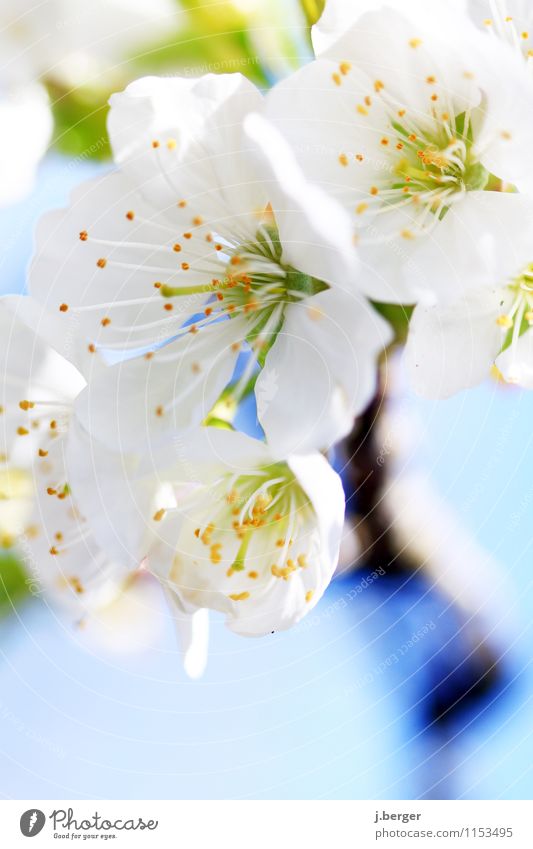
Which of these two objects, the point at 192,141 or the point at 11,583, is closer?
the point at 192,141

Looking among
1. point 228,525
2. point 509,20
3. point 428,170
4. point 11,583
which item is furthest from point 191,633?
point 509,20

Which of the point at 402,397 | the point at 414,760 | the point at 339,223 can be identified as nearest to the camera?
the point at 339,223

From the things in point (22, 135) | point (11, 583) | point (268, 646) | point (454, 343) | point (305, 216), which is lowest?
point (268, 646)

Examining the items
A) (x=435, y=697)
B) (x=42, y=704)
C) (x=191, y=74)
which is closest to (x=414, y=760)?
(x=435, y=697)

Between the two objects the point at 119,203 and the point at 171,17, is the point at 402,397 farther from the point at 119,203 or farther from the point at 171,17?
the point at 171,17

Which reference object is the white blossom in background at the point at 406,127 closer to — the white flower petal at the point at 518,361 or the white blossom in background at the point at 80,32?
the white flower petal at the point at 518,361

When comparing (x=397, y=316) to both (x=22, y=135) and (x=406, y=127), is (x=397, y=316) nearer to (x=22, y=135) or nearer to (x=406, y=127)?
(x=406, y=127)
